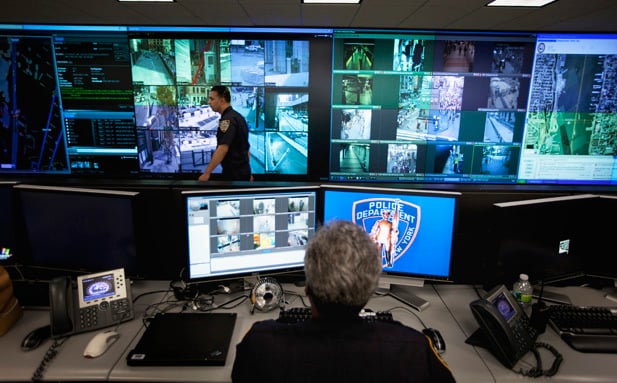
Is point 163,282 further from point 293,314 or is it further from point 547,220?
point 547,220

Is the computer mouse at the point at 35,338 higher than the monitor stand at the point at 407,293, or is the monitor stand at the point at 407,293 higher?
the monitor stand at the point at 407,293

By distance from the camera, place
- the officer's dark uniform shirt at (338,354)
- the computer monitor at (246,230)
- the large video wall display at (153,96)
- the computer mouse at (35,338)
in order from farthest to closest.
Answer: the large video wall display at (153,96), the computer monitor at (246,230), the computer mouse at (35,338), the officer's dark uniform shirt at (338,354)

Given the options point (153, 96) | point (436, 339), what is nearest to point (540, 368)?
→ point (436, 339)

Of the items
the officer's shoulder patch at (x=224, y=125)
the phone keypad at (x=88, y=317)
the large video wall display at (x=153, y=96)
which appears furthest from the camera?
the large video wall display at (x=153, y=96)

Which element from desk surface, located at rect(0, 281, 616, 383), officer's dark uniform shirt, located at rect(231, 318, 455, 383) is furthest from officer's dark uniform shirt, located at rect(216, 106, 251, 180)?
officer's dark uniform shirt, located at rect(231, 318, 455, 383)

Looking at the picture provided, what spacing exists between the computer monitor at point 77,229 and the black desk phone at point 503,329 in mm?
1342

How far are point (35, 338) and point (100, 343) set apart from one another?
0.23 m

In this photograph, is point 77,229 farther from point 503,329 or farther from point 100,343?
point 503,329

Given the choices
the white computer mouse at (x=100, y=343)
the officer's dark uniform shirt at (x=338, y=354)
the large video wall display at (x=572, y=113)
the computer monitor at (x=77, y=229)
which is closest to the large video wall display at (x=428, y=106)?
the large video wall display at (x=572, y=113)

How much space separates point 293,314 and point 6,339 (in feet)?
3.31

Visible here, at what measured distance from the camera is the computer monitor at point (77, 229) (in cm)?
147

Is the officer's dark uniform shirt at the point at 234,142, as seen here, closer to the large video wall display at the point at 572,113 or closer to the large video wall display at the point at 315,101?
the large video wall display at the point at 315,101

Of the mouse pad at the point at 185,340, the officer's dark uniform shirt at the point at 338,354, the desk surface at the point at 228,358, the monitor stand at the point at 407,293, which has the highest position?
the officer's dark uniform shirt at the point at 338,354

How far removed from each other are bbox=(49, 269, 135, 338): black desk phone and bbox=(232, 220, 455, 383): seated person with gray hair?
741 millimetres
